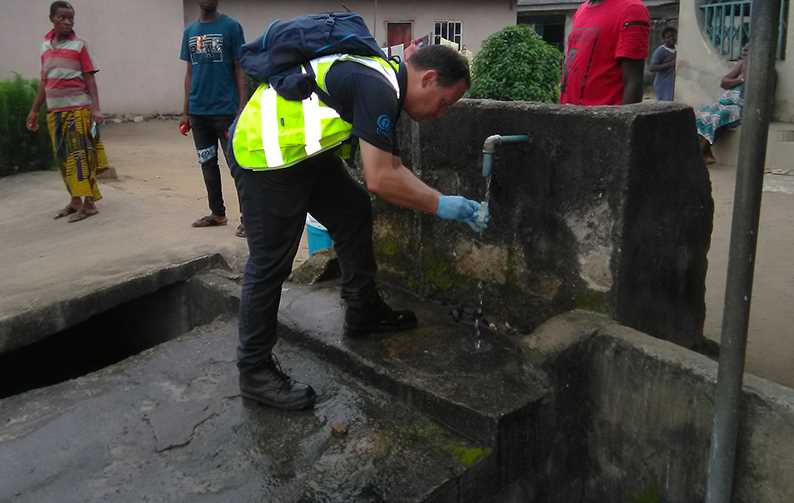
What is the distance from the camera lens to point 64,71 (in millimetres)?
5910

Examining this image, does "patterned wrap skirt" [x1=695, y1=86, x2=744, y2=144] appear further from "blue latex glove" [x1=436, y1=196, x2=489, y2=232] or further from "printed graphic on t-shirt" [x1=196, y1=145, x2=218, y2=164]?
"blue latex glove" [x1=436, y1=196, x2=489, y2=232]

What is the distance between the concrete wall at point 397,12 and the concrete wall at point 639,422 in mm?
13496

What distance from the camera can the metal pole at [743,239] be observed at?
1729 millimetres

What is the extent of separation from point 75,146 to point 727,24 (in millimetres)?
7920

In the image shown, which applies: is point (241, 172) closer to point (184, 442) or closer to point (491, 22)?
point (184, 442)

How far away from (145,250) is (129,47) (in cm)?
1152

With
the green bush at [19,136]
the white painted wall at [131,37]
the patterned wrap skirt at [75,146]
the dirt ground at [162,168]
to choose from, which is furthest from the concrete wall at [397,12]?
the patterned wrap skirt at [75,146]

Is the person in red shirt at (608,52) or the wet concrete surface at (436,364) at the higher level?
the person in red shirt at (608,52)

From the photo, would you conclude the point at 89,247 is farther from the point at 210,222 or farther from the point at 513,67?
the point at 513,67

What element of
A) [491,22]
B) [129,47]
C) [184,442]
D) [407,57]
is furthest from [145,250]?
[491,22]

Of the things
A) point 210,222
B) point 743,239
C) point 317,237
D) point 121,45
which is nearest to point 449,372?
point 743,239

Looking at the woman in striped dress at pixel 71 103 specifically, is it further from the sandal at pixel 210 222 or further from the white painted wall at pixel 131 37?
the white painted wall at pixel 131 37

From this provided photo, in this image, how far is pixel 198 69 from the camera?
212 inches

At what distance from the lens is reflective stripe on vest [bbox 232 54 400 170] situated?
2.61 meters
